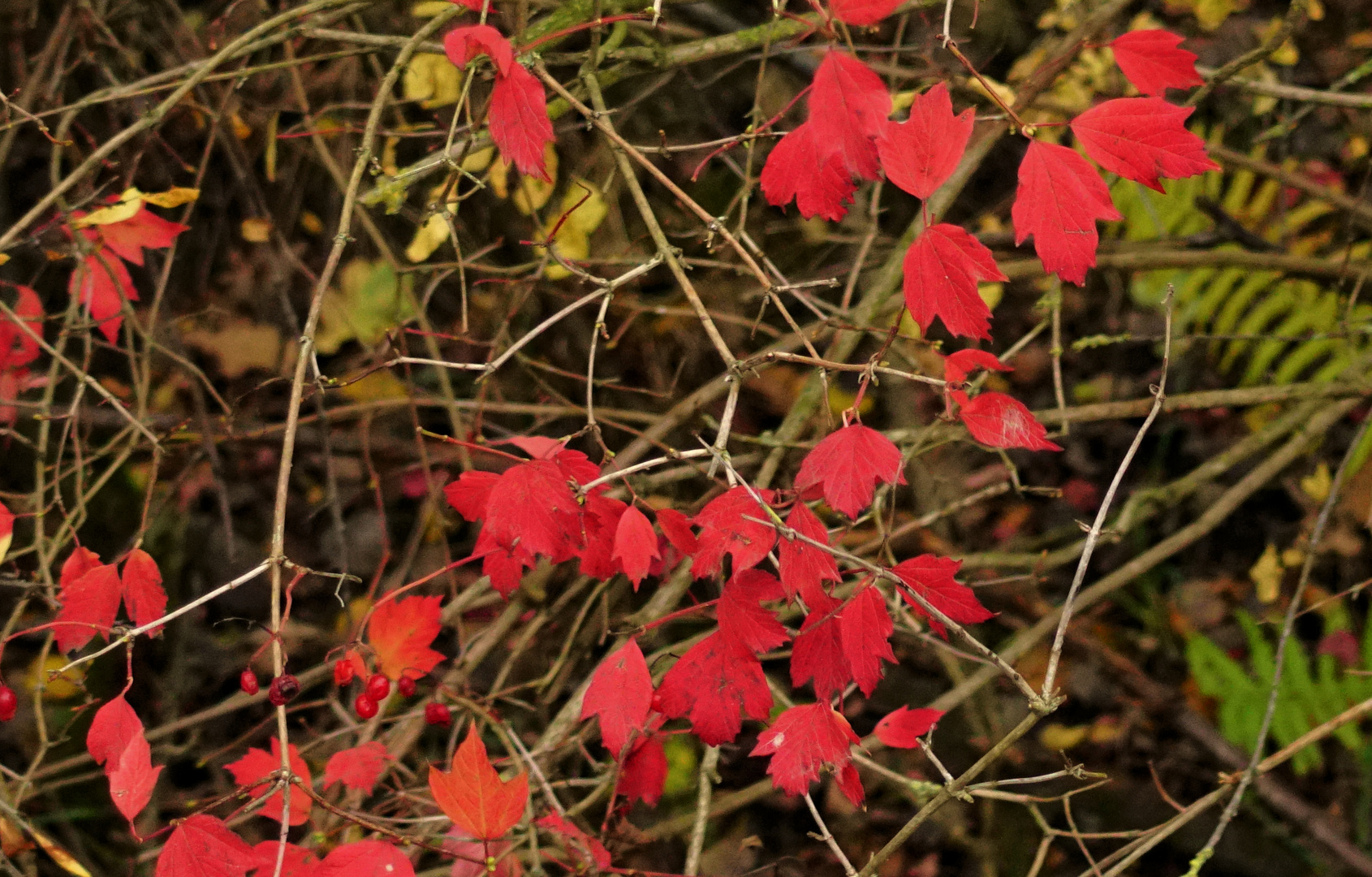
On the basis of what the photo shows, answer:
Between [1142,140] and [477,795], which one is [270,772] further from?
[1142,140]

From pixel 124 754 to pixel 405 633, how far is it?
0.45 m

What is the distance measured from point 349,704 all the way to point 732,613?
1.44 meters

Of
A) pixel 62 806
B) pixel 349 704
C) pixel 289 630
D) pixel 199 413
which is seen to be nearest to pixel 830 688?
pixel 199 413

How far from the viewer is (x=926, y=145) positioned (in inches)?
38.6

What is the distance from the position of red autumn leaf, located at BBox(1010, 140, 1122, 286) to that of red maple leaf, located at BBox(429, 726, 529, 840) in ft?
2.63

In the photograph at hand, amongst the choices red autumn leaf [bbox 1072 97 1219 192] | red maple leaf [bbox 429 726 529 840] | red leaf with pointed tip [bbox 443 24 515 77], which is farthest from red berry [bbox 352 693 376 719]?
red autumn leaf [bbox 1072 97 1219 192]

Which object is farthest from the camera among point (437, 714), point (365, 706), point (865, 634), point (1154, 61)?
point (437, 714)

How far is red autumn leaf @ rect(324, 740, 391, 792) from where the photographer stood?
1.42 m

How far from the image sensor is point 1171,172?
1.04 m

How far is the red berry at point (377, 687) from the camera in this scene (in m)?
1.30

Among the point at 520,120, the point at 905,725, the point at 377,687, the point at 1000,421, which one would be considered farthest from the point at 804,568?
the point at 377,687

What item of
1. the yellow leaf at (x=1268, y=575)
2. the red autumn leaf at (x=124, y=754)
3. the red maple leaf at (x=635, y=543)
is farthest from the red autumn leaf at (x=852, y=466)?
the yellow leaf at (x=1268, y=575)

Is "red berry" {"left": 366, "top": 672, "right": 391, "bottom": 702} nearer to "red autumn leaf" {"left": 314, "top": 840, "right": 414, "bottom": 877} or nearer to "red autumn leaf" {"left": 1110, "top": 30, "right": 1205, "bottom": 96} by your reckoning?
"red autumn leaf" {"left": 314, "top": 840, "right": 414, "bottom": 877}

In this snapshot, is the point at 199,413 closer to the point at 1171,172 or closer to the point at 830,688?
the point at 830,688
